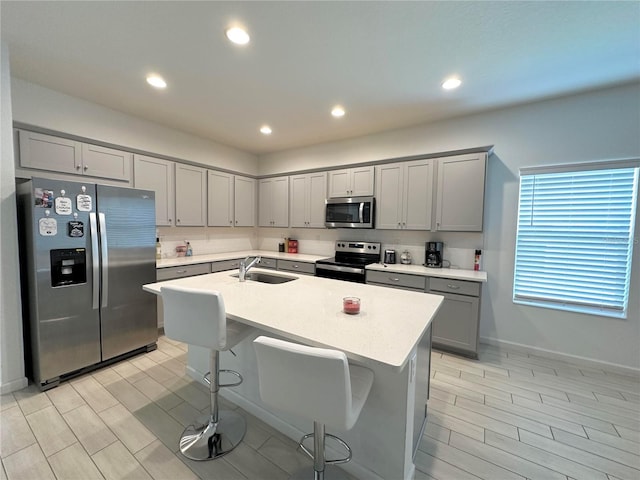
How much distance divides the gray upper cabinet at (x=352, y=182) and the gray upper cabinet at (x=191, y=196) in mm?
2006

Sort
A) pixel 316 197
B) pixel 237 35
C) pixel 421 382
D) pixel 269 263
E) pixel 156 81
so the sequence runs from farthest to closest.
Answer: pixel 269 263, pixel 316 197, pixel 156 81, pixel 237 35, pixel 421 382

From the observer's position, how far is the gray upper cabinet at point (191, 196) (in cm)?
383

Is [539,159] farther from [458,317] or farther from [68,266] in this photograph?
[68,266]

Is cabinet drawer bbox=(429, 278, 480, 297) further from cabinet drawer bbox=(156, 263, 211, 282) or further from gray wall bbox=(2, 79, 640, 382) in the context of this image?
cabinet drawer bbox=(156, 263, 211, 282)

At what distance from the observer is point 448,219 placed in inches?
126

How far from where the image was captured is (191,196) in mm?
3965

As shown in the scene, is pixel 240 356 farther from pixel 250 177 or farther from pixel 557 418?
pixel 250 177

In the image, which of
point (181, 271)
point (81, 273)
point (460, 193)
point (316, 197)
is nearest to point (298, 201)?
point (316, 197)

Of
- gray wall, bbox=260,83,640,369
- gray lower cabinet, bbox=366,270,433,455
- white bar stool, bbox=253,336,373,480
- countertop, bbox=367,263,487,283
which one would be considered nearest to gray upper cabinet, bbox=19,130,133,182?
white bar stool, bbox=253,336,373,480

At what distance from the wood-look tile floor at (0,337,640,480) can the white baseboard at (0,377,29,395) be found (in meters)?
0.07

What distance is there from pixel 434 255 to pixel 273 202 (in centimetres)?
289

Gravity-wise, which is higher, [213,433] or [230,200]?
[230,200]

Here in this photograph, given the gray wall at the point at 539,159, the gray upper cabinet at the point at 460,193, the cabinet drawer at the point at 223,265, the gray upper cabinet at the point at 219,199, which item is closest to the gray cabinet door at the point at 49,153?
the gray upper cabinet at the point at 219,199

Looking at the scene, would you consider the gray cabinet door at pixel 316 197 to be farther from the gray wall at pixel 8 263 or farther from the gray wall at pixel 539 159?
the gray wall at pixel 8 263
